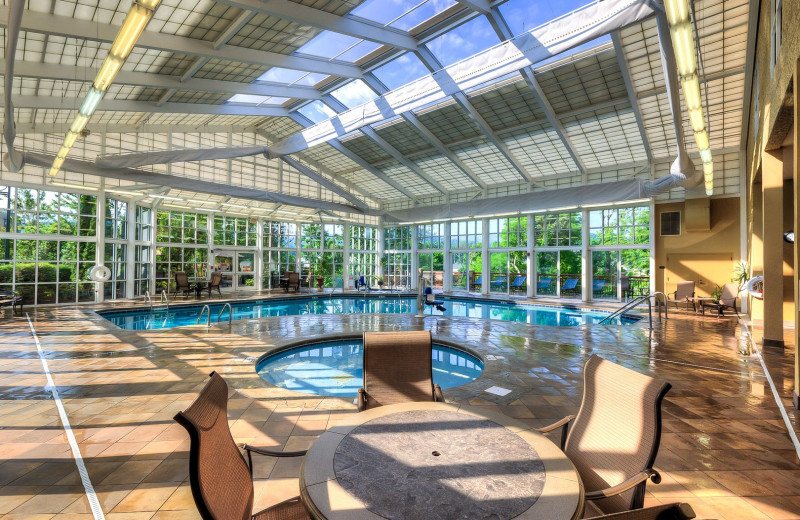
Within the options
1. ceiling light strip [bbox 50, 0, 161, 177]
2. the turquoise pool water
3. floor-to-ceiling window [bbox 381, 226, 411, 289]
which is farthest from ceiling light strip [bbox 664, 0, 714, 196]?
floor-to-ceiling window [bbox 381, 226, 411, 289]

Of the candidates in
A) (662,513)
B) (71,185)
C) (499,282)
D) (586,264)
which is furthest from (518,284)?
(71,185)

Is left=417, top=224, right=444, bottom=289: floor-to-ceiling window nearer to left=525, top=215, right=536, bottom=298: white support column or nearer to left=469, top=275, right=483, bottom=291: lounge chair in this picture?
left=469, top=275, right=483, bottom=291: lounge chair

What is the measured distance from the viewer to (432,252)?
60.9ft

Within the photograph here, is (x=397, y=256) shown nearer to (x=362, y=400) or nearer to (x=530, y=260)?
(x=530, y=260)

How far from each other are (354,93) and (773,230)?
417 inches

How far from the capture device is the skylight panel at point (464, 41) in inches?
342

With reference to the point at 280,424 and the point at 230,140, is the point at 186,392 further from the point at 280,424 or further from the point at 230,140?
the point at 230,140

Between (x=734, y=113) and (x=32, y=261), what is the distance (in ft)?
64.4

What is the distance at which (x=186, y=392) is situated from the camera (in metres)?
3.90

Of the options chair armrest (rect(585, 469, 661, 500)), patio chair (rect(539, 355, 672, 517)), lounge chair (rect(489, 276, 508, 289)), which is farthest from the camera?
lounge chair (rect(489, 276, 508, 289))

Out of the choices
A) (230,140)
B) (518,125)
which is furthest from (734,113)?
(230,140)

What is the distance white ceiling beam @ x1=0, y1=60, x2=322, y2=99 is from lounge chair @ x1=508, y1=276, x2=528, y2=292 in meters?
10.3

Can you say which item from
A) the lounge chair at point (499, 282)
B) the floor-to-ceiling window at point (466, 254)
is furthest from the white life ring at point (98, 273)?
the lounge chair at point (499, 282)

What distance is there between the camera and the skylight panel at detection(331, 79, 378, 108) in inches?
444
